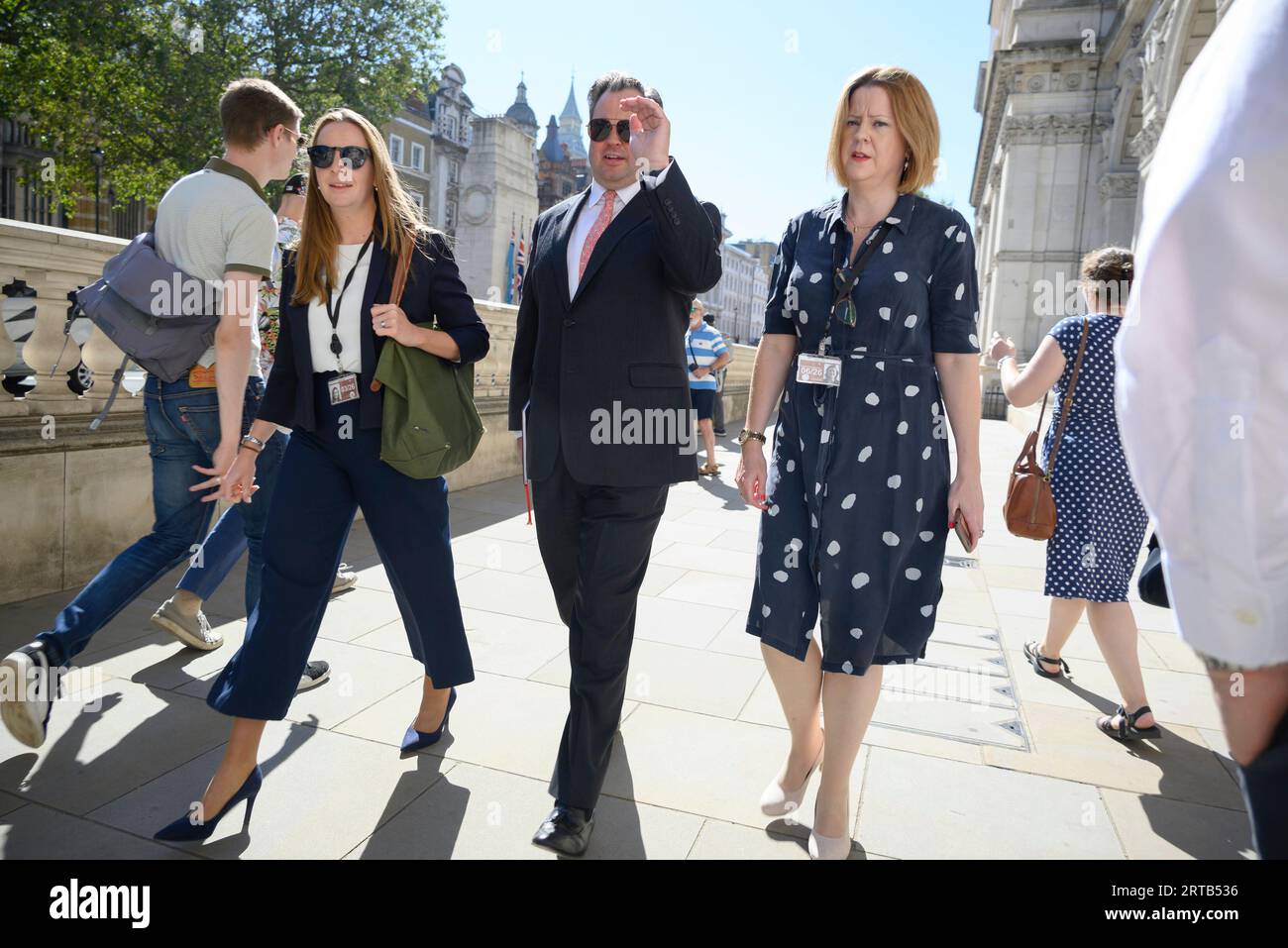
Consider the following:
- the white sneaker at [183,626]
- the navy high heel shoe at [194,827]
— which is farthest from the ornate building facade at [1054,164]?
the navy high heel shoe at [194,827]

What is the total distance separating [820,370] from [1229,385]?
Answer: 1.69 meters

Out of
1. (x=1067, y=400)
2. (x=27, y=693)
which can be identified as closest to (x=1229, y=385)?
(x=1067, y=400)

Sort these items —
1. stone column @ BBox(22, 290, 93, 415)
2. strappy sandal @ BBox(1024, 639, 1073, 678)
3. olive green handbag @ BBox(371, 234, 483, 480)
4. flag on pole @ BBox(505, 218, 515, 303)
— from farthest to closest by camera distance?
flag on pole @ BBox(505, 218, 515, 303) → stone column @ BBox(22, 290, 93, 415) → strappy sandal @ BBox(1024, 639, 1073, 678) → olive green handbag @ BBox(371, 234, 483, 480)

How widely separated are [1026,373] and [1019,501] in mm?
541

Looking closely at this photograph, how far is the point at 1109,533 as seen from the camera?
155 inches

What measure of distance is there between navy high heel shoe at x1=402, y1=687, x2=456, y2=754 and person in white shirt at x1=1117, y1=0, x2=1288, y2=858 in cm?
269

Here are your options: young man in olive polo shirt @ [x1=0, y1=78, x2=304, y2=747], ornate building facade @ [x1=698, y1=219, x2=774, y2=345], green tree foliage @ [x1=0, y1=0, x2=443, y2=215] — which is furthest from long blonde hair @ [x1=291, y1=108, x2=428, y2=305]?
ornate building facade @ [x1=698, y1=219, x2=774, y2=345]

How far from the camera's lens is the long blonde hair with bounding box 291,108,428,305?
9.43ft

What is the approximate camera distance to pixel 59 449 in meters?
4.68

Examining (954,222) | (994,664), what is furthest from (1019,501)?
(954,222)

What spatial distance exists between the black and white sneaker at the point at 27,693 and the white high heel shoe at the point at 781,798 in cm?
234

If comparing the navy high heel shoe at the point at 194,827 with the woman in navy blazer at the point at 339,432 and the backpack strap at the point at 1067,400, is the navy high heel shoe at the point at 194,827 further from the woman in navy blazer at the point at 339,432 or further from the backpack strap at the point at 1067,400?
the backpack strap at the point at 1067,400

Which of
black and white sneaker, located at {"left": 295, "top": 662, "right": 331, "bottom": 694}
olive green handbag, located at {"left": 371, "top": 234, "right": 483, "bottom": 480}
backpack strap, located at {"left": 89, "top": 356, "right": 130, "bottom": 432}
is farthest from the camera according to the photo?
black and white sneaker, located at {"left": 295, "top": 662, "right": 331, "bottom": 694}

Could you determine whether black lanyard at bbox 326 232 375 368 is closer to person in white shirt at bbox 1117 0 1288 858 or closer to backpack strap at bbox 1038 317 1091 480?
person in white shirt at bbox 1117 0 1288 858
